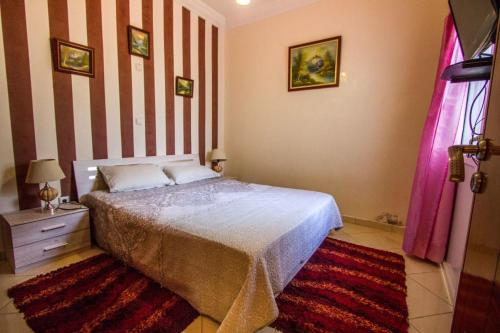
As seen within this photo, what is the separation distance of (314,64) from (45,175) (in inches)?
120

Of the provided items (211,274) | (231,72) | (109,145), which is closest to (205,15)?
(231,72)

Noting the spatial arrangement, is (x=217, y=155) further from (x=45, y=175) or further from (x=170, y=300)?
(x=170, y=300)

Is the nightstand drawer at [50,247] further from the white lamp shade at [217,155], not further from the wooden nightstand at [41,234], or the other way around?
the white lamp shade at [217,155]

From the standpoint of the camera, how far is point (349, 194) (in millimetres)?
3002

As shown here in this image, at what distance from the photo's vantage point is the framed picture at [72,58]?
Answer: 86.1 inches

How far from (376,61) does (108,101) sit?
300 centimetres

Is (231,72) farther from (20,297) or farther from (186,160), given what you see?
(20,297)

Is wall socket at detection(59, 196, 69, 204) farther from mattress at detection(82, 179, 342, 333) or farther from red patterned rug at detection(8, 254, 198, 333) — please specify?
red patterned rug at detection(8, 254, 198, 333)

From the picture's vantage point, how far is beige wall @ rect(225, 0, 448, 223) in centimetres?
251

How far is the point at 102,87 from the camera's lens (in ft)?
8.38

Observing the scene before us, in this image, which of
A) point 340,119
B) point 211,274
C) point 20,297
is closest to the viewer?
point 211,274

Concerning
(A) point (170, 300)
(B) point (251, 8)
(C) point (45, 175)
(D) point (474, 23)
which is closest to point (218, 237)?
(A) point (170, 300)

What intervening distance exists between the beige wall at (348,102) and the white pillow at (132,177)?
1.52 metres


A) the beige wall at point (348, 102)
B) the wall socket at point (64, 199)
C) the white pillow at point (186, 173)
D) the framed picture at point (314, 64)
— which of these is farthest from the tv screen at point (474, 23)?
the wall socket at point (64, 199)
